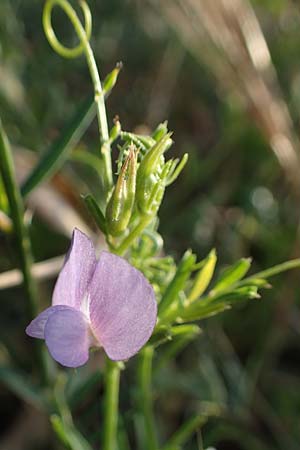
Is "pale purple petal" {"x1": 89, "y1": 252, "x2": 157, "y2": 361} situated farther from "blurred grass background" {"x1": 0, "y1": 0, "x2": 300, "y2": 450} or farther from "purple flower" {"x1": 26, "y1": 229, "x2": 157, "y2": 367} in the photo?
"blurred grass background" {"x1": 0, "y1": 0, "x2": 300, "y2": 450}

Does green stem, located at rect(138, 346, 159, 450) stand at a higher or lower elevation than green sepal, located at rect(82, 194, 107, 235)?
lower

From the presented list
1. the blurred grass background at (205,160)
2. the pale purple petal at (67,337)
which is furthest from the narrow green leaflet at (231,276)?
the blurred grass background at (205,160)

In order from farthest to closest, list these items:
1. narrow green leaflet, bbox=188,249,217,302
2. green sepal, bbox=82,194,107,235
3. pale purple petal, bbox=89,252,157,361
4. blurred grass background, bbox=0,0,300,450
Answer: blurred grass background, bbox=0,0,300,450
narrow green leaflet, bbox=188,249,217,302
green sepal, bbox=82,194,107,235
pale purple petal, bbox=89,252,157,361

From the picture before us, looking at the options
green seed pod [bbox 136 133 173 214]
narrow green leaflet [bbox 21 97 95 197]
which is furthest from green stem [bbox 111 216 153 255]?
narrow green leaflet [bbox 21 97 95 197]

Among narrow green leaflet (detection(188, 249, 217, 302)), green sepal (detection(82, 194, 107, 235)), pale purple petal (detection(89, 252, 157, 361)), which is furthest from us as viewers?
narrow green leaflet (detection(188, 249, 217, 302))

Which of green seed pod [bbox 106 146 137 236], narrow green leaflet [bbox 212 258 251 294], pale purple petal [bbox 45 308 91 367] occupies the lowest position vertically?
pale purple petal [bbox 45 308 91 367]

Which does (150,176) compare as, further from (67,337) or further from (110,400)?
(110,400)

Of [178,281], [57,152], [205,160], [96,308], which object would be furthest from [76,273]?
[205,160]

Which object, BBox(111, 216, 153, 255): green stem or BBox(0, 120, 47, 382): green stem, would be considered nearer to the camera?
BBox(111, 216, 153, 255): green stem
